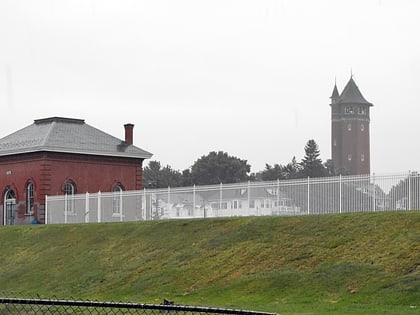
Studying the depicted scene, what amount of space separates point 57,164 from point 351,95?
122 m

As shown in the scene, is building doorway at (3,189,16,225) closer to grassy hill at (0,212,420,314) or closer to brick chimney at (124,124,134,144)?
brick chimney at (124,124,134,144)

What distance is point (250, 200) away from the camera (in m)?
38.6

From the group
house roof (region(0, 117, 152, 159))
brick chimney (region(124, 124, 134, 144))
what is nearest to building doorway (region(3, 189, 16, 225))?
house roof (region(0, 117, 152, 159))

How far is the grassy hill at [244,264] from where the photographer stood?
22875 millimetres

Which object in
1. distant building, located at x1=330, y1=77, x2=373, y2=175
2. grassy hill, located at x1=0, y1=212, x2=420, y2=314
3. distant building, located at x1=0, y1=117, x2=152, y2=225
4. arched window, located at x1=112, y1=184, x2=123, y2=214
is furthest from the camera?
distant building, located at x1=330, y1=77, x2=373, y2=175

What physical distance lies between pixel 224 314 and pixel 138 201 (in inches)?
1388

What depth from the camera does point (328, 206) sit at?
35.3m

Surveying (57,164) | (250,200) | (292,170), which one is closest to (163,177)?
(292,170)

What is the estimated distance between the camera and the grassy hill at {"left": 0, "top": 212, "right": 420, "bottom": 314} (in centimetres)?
2288

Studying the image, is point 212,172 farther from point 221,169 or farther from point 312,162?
point 312,162

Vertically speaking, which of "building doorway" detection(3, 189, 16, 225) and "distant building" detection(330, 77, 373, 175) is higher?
"distant building" detection(330, 77, 373, 175)

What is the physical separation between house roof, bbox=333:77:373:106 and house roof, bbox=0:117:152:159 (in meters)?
115

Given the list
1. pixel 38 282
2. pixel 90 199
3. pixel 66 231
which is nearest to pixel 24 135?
pixel 90 199

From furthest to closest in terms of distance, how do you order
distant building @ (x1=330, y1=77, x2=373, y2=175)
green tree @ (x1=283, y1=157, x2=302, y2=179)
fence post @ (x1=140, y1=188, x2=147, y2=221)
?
distant building @ (x1=330, y1=77, x2=373, y2=175) < green tree @ (x1=283, y1=157, x2=302, y2=179) < fence post @ (x1=140, y1=188, x2=147, y2=221)
